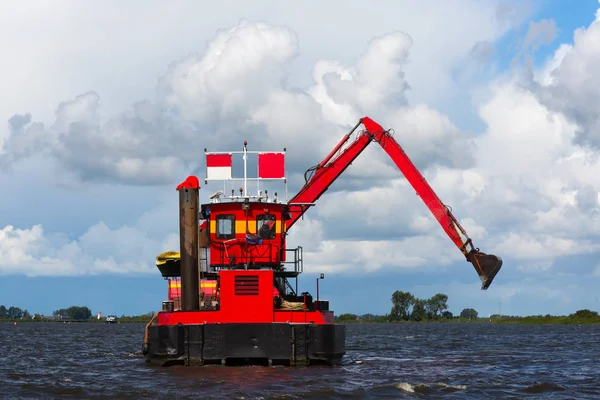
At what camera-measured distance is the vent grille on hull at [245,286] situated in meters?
33.0

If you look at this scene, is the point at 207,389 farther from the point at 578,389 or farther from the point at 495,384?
the point at 578,389

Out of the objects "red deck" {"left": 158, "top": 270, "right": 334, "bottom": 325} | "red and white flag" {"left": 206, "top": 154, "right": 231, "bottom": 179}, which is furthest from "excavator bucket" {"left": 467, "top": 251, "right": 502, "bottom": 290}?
"red and white flag" {"left": 206, "top": 154, "right": 231, "bottom": 179}

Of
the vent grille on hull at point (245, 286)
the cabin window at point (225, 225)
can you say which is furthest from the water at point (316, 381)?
the cabin window at point (225, 225)

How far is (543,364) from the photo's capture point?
141ft

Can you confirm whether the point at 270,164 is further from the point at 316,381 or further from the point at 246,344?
the point at 316,381

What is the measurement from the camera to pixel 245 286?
33062 mm

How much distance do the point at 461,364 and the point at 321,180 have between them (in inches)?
473

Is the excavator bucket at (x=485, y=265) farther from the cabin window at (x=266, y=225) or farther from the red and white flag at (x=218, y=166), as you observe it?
the red and white flag at (x=218, y=166)

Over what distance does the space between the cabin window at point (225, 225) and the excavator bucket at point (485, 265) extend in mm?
13151

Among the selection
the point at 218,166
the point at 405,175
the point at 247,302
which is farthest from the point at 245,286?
the point at 405,175

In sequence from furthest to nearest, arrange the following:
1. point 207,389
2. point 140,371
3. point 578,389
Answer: point 140,371 → point 578,389 → point 207,389

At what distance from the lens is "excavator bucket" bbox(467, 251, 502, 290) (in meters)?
42.1

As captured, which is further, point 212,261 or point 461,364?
point 461,364

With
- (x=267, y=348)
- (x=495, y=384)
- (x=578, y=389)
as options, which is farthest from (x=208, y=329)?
(x=578, y=389)
